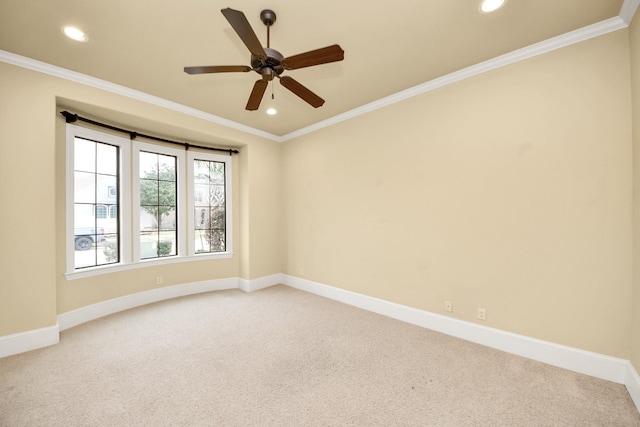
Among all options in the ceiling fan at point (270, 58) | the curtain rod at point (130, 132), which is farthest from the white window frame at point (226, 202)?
the ceiling fan at point (270, 58)

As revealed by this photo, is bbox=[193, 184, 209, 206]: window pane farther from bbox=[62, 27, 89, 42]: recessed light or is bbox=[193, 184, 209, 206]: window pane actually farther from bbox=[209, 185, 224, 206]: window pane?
bbox=[62, 27, 89, 42]: recessed light

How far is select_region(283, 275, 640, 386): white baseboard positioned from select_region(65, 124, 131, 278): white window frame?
10.9ft

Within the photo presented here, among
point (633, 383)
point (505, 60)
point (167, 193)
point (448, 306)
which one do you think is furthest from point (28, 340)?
point (505, 60)

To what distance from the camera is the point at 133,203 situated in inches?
145

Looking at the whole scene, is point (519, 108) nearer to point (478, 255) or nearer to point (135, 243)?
point (478, 255)

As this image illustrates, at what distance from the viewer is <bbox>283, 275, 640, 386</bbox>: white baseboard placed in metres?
2.02

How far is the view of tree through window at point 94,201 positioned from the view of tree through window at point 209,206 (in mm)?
1094

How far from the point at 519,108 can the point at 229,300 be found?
14.1 feet

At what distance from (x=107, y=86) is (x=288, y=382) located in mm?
3647

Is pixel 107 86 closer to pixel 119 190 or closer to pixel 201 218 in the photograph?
pixel 119 190

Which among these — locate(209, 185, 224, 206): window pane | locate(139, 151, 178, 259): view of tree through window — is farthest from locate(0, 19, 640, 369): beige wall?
locate(209, 185, 224, 206): window pane

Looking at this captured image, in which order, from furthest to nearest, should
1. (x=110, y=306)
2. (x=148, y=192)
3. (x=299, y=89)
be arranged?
(x=148, y=192) → (x=110, y=306) → (x=299, y=89)

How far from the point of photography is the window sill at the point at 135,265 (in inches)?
122

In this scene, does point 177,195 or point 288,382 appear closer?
point 288,382
